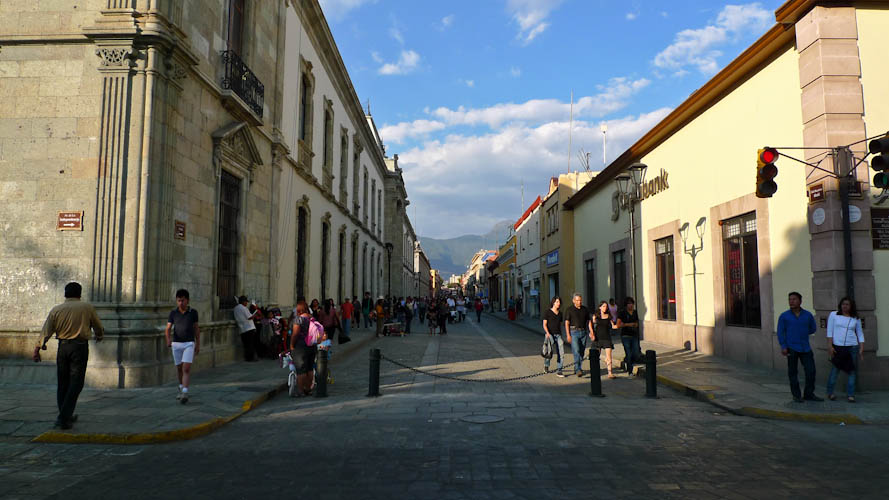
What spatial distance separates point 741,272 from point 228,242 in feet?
40.3

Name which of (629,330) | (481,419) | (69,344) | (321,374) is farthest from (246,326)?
(629,330)

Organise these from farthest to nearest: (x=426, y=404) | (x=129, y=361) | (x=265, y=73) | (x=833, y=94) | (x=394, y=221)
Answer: (x=394, y=221)
(x=265, y=73)
(x=833, y=94)
(x=129, y=361)
(x=426, y=404)

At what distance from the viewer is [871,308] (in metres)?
9.48

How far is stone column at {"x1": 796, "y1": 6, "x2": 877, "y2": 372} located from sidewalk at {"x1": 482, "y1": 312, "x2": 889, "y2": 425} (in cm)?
115

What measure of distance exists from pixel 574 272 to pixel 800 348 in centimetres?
2106

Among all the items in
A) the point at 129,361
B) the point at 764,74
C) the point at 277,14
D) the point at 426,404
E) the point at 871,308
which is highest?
the point at 277,14

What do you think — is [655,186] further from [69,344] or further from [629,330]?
[69,344]

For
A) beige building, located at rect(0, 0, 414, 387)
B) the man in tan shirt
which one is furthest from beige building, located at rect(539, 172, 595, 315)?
the man in tan shirt

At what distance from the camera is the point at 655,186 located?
18.2 meters

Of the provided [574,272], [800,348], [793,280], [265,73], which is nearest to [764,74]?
[793,280]

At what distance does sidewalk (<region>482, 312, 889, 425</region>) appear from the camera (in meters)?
7.71

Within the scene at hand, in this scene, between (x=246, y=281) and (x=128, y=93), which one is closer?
(x=128, y=93)

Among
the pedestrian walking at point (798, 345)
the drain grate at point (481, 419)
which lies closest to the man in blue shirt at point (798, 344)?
the pedestrian walking at point (798, 345)

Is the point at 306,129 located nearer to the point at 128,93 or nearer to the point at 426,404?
the point at 128,93
